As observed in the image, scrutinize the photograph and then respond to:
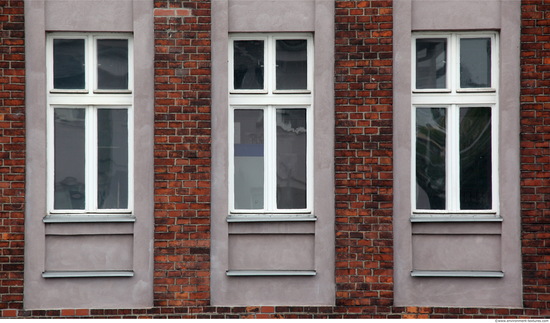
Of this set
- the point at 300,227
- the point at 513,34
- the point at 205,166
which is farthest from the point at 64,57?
the point at 513,34

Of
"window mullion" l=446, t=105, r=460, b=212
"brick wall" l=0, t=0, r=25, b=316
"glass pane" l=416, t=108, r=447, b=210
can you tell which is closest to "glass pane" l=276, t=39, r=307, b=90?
"glass pane" l=416, t=108, r=447, b=210

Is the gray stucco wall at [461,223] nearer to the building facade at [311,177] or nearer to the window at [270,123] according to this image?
the building facade at [311,177]

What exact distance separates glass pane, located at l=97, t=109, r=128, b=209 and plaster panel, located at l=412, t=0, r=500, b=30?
3.71 metres

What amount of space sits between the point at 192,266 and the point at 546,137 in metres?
4.39

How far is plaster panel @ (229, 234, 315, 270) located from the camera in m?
7.99

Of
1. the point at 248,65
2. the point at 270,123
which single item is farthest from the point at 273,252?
the point at 248,65

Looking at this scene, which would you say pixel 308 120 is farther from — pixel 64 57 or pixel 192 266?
pixel 64 57

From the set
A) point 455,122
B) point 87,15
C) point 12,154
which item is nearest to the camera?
point 12,154

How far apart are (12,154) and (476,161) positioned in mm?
5481

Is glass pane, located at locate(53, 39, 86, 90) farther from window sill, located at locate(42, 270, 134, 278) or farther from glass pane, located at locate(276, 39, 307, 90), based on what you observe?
glass pane, located at locate(276, 39, 307, 90)

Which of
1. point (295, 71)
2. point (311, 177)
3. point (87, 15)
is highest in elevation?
point (87, 15)

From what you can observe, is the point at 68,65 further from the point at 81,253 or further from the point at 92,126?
the point at 81,253

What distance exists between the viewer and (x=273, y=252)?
799 centimetres

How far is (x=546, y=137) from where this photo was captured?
7855 mm
